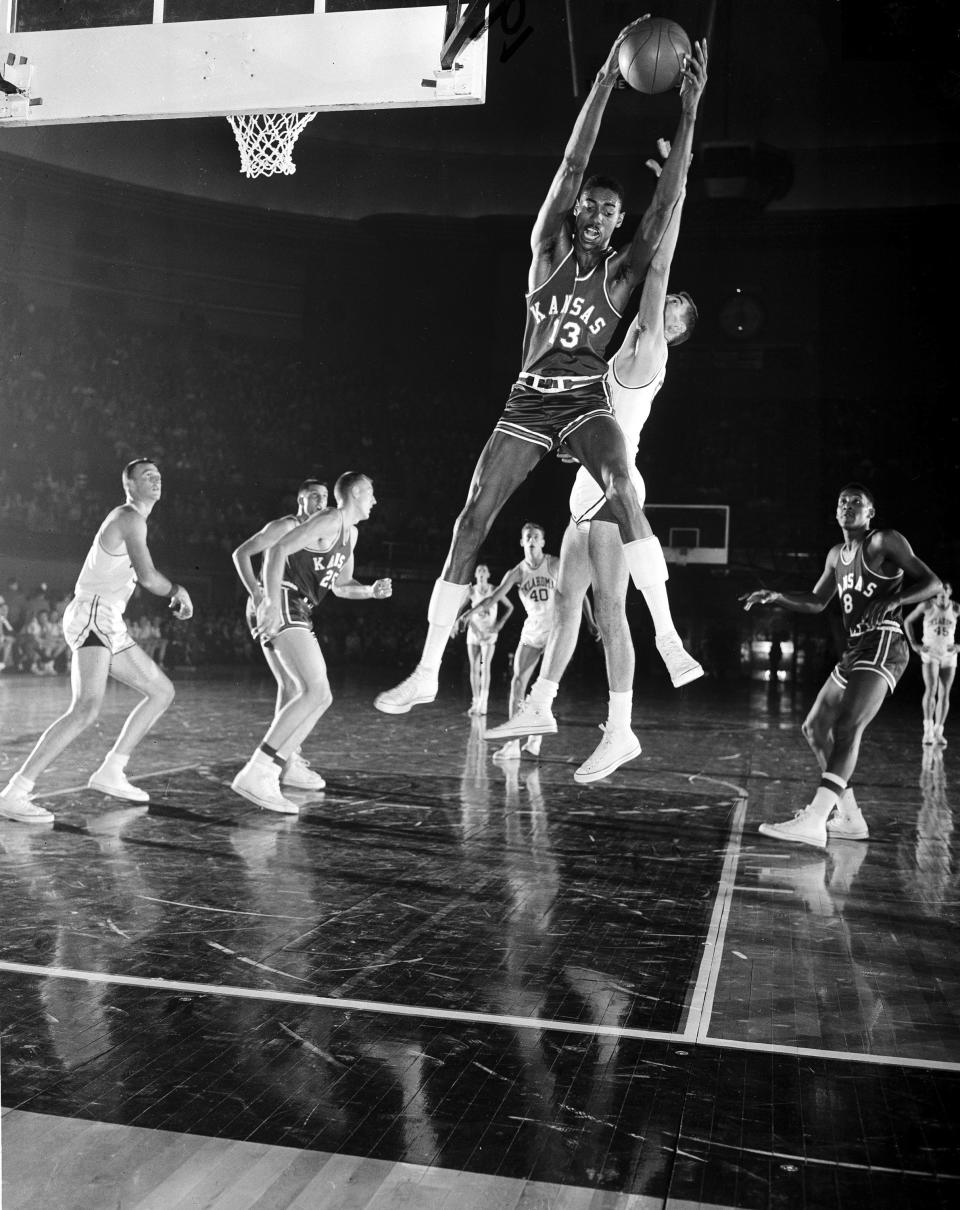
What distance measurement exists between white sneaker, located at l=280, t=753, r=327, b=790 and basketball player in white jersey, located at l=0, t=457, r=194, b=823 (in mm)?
1471

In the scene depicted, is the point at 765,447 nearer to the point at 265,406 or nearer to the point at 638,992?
the point at 265,406

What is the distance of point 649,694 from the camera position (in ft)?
62.0

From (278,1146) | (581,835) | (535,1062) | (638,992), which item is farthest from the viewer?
(581,835)

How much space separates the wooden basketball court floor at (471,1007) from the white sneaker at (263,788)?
20 cm

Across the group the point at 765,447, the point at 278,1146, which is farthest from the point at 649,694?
the point at 278,1146

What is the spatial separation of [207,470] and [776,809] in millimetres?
15119

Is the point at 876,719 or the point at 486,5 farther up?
the point at 486,5

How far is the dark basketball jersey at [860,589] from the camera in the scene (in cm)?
677

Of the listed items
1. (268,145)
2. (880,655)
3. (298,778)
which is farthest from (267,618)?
(880,655)

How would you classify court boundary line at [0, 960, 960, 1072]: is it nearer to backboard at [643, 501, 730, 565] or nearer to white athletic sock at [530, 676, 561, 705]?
white athletic sock at [530, 676, 561, 705]

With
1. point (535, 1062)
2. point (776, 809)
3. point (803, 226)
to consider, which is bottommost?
point (776, 809)

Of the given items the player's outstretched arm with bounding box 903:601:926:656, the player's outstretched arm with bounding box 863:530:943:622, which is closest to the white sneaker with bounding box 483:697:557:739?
the player's outstretched arm with bounding box 863:530:943:622

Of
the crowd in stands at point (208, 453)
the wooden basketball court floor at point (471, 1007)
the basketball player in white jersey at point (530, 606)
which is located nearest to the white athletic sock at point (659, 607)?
the wooden basketball court floor at point (471, 1007)

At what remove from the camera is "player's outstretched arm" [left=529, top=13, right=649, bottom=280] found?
350cm
